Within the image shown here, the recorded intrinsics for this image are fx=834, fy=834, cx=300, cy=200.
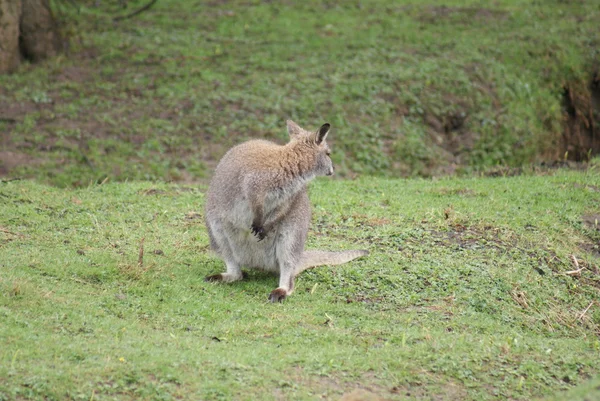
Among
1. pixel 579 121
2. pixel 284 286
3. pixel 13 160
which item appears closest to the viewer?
pixel 284 286

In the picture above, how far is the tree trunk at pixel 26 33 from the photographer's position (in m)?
13.9

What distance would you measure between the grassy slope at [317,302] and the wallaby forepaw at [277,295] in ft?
0.33

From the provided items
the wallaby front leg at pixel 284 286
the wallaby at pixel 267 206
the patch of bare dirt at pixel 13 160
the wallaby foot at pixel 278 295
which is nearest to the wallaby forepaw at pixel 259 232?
the wallaby at pixel 267 206

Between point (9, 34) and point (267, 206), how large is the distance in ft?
28.4

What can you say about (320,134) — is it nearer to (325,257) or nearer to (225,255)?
(325,257)

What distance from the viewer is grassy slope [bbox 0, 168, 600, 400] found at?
17.7 feet

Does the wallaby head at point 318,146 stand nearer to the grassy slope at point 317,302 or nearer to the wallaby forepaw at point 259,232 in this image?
the wallaby forepaw at point 259,232

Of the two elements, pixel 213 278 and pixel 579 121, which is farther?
pixel 579 121

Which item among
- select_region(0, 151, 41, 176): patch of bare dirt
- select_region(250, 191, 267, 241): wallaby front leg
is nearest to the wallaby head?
select_region(250, 191, 267, 241): wallaby front leg

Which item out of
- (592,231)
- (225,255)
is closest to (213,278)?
(225,255)

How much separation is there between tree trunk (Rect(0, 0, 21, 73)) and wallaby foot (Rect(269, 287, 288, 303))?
882cm

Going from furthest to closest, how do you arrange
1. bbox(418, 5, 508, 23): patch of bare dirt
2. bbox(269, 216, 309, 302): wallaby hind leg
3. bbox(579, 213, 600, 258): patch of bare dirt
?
bbox(418, 5, 508, 23): patch of bare dirt → bbox(579, 213, 600, 258): patch of bare dirt → bbox(269, 216, 309, 302): wallaby hind leg

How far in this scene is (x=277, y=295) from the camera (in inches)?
286

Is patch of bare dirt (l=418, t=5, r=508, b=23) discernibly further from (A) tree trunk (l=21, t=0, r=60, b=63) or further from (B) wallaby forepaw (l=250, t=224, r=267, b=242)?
(B) wallaby forepaw (l=250, t=224, r=267, b=242)
